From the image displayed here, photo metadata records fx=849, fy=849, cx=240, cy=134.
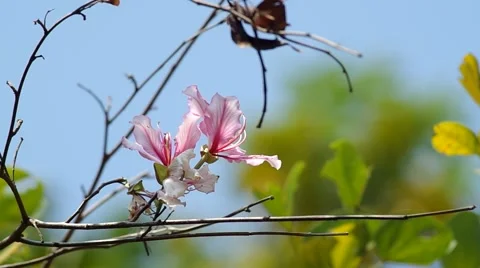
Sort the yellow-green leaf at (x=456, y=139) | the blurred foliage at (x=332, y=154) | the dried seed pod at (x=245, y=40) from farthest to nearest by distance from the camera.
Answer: the blurred foliage at (x=332, y=154) → the yellow-green leaf at (x=456, y=139) → the dried seed pod at (x=245, y=40)

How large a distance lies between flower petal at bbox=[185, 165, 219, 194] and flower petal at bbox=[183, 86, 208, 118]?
45 millimetres

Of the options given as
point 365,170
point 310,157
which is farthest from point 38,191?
point 310,157

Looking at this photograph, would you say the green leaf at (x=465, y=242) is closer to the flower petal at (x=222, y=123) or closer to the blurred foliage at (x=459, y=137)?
the blurred foliage at (x=459, y=137)

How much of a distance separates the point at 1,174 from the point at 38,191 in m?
0.38

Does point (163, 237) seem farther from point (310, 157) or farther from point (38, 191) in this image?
point (310, 157)

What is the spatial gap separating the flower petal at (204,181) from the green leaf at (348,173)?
1.05 ft

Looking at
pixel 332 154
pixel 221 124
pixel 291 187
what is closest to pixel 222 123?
pixel 221 124

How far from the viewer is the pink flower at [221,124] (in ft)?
1.65

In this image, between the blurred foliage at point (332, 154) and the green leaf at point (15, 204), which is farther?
the blurred foliage at point (332, 154)

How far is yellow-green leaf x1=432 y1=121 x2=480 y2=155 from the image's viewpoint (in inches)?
29.7

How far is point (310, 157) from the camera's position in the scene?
6.73m

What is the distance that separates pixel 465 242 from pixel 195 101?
0.36 meters

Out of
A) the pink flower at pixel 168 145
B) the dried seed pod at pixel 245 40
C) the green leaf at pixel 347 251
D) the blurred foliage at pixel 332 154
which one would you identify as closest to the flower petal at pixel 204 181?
the pink flower at pixel 168 145

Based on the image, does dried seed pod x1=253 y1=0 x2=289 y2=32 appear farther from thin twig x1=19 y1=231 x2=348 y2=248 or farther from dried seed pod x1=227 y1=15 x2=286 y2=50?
thin twig x1=19 y1=231 x2=348 y2=248
